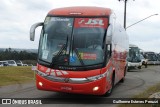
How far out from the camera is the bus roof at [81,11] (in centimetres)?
1434

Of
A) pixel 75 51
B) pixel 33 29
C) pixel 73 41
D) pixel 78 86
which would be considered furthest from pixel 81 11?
pixel 78 86

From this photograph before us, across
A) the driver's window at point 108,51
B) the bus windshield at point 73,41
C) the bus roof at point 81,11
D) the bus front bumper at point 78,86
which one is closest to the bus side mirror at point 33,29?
the bus windshield at point 73,41

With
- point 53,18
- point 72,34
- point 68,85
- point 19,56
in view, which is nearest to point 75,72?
point 68,85

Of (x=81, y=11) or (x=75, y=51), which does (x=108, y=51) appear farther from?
(x=81, y=11)

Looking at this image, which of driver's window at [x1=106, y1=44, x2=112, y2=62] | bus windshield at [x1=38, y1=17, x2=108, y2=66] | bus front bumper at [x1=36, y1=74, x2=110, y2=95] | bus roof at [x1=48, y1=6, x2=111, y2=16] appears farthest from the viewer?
bus roof at [x1=48, y1=6, x2=111, y2=16]

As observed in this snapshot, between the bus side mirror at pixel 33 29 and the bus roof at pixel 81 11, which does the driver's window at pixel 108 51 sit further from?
the bus side mirror at pixel 33 29

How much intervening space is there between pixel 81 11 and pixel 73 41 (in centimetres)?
133

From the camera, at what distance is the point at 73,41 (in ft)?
45.2

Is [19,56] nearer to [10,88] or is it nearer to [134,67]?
[134,67]

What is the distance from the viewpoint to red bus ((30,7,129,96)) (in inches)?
525

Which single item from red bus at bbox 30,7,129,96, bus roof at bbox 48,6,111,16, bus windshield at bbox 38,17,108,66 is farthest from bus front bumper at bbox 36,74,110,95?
bus roof at bbox 48,6,111,16

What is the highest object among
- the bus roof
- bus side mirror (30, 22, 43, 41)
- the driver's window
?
the bus roof

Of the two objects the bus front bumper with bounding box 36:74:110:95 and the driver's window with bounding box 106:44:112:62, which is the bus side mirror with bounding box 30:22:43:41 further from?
the driver's window with bounding box 106:44:112:62

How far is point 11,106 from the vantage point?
12477 millimetres
